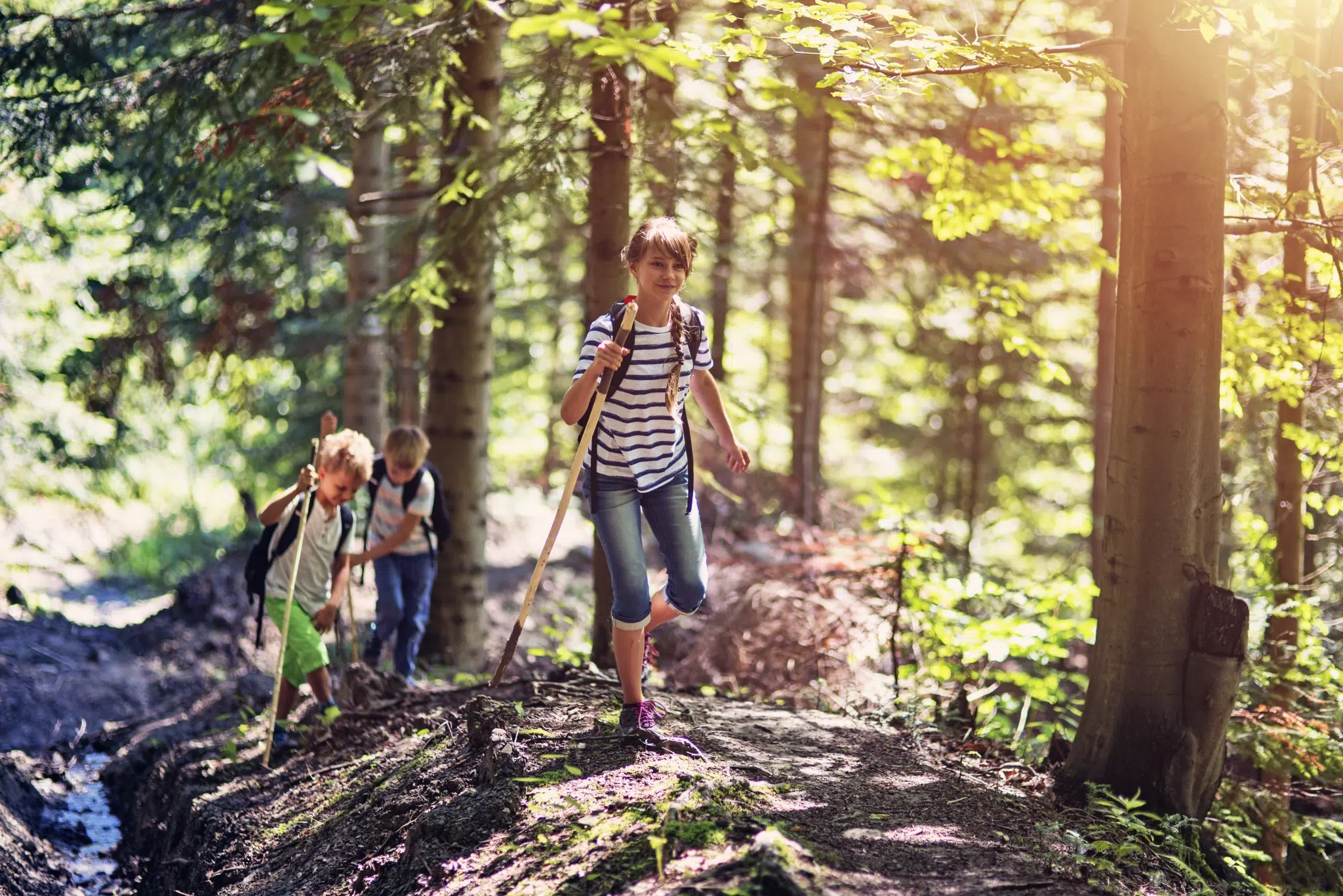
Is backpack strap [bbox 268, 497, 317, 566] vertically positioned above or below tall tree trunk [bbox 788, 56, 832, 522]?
below

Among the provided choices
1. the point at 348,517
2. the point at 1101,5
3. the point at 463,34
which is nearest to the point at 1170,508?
the point at 348,517

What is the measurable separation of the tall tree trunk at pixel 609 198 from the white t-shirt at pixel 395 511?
1656mm

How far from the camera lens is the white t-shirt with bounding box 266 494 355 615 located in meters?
6.58

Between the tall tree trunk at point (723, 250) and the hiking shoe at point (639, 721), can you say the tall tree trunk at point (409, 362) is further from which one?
the hiking shoe at point (639, 721)

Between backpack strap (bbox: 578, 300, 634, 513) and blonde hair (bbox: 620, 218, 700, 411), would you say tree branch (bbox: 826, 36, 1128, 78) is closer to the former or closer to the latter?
blonde hair (bbox: 620, 218, 700, 411)

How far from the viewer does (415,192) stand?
9414mm

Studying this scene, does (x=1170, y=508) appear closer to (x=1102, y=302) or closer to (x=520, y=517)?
(x=1102, y=302)

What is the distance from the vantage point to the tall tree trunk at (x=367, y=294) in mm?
11625

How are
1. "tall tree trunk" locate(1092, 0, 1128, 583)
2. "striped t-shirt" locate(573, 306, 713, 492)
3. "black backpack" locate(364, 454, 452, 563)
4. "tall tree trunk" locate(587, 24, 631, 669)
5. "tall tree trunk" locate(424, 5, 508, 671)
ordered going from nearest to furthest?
"striped t-shirt" locate(573, 306, 713, 492) → "tall tree trunk" locate(587, 24, 631, 669) → "black backpack" locate(364, 454, 452, 563) → "tall tree trunk" locate(424, 5, 508, 671) → "tall tree trunk" locate(1092, 0, 1128, 583)

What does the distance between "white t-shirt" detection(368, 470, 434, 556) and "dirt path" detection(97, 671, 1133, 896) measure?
4.31 ft

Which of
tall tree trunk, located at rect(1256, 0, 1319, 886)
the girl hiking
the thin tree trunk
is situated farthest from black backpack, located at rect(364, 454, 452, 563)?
the thin tree trunk

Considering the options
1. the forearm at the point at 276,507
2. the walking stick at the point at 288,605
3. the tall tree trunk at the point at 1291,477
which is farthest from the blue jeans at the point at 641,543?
the tall tree trunk at the point at 1291,477

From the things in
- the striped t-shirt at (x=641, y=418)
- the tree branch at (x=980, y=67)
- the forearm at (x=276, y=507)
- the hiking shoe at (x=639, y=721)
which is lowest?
the hiking shoe at (x=639, y=721)

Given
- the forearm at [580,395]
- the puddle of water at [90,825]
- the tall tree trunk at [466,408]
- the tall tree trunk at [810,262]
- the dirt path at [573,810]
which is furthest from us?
the tall tree trunk at [810,262]
